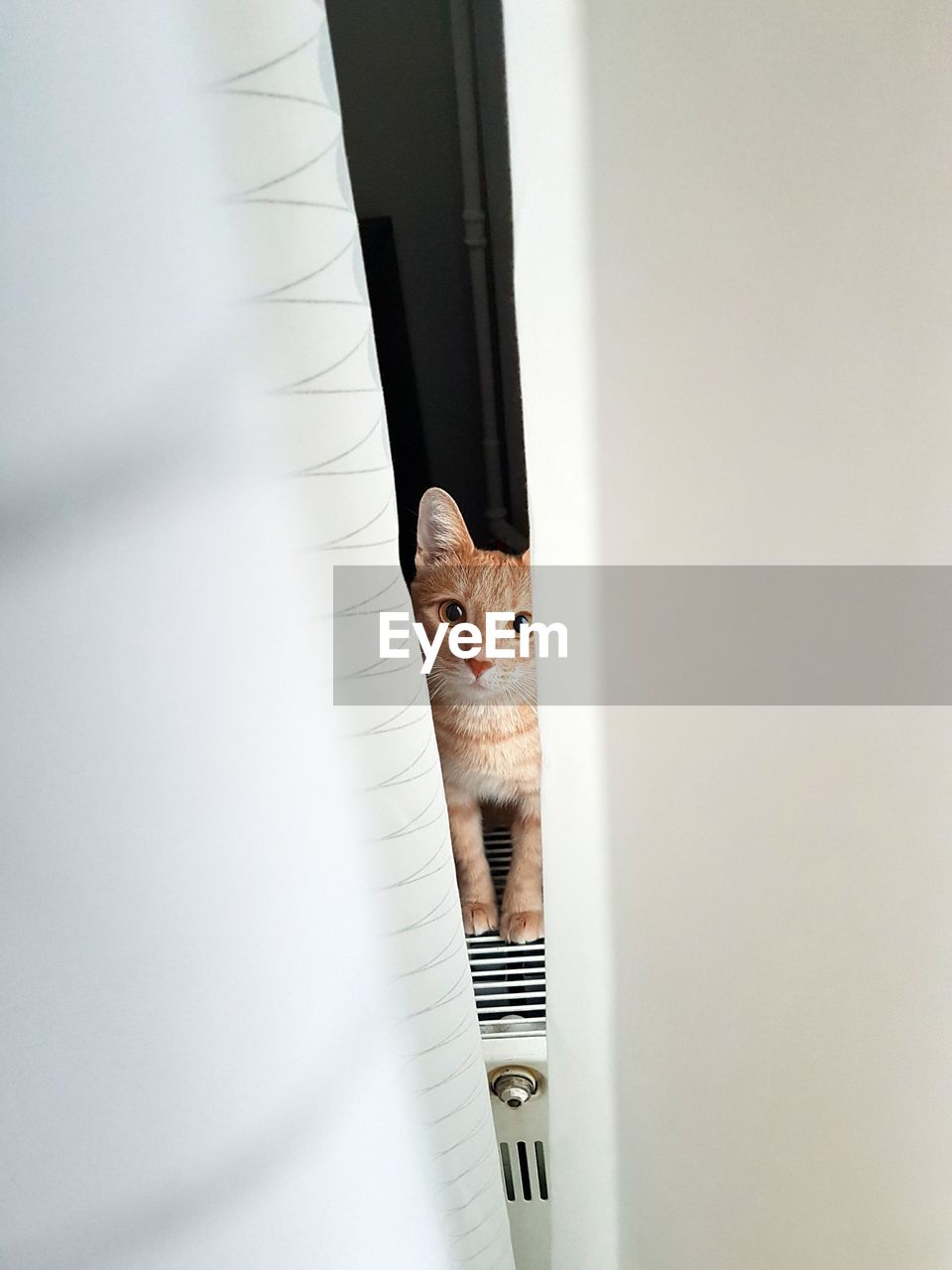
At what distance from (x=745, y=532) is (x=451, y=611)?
1.58 feet

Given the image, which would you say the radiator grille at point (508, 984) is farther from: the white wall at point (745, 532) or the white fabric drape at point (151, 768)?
the white fabric drape at point (151, 768)

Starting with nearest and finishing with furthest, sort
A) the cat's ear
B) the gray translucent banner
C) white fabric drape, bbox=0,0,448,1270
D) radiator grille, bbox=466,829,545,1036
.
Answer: white fabric drape, bbox=0,0,448,1270 < the gray translucent banner < radiator grille, bbox=466,829,545,1036 < the cat's ear

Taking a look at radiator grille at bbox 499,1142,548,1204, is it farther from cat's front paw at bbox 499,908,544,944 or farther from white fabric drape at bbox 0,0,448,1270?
white fabric drape at bbox 0,0,448,1270

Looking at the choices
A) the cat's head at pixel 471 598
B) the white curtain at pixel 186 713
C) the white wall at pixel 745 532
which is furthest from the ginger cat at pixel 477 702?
the white curtain at pixel 186 713

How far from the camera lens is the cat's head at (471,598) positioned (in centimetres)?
83

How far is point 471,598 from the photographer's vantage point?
843 millimetres

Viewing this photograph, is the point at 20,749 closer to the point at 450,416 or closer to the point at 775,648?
the point at 775,648

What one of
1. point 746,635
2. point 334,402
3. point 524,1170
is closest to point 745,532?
point 746,635

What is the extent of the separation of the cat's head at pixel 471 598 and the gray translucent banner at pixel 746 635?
40 centimetres

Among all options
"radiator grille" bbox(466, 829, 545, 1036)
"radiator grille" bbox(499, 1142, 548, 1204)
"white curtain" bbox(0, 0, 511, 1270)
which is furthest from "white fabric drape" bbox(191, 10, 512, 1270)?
"radiator grille" bbox(499, 1142, 548, 1204)

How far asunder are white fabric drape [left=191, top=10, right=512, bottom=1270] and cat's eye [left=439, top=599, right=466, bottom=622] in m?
0.46

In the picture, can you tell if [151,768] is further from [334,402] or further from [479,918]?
[479,918]

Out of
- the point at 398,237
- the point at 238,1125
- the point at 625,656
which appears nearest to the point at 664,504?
the point at 625,656

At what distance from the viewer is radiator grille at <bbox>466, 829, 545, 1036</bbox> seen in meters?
0.69
